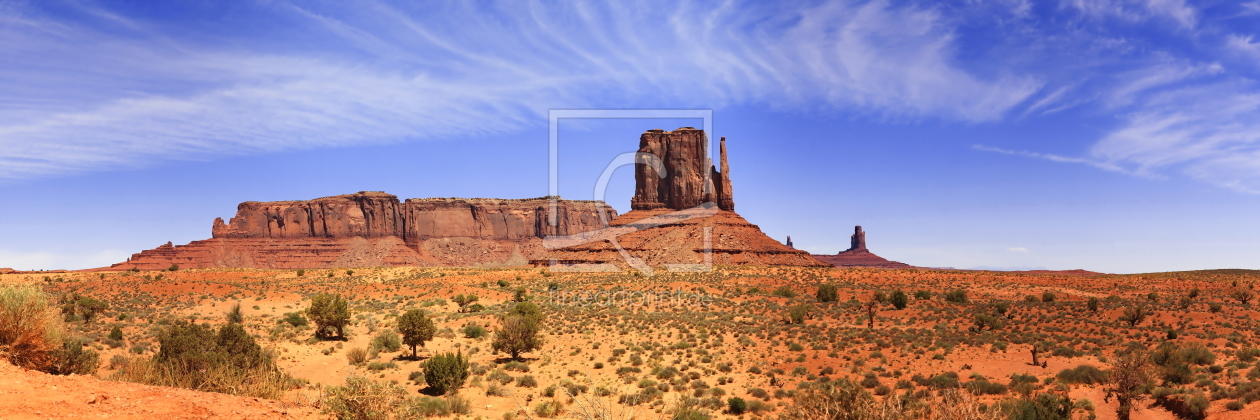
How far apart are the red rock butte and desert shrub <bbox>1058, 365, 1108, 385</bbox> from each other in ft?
177

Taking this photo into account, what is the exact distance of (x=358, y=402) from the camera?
1049cm

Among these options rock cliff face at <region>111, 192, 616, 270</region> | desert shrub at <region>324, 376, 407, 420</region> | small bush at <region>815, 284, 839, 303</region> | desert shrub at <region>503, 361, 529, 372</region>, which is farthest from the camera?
rock cliff face at <region>111, 192, 616, 270</region>

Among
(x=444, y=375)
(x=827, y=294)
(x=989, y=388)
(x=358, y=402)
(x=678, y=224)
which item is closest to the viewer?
(x=358, y=402)

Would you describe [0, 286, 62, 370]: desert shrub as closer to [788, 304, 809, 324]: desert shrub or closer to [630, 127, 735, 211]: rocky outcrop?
[788, 304, 809, 324]: desert shrub

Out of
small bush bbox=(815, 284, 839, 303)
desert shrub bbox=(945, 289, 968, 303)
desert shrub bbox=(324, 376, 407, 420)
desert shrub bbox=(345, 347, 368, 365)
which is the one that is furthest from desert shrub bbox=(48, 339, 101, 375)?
desert shrub bbox=(945, 289, 968, 303)

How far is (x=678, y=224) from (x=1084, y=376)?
69999mm

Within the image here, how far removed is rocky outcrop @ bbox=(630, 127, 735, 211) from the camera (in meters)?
106

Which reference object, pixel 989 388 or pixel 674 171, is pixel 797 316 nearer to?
pixel 989 388

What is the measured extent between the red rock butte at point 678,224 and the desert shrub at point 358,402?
205ft

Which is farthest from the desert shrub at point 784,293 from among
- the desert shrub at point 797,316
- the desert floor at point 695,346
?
the desert shrub at point 797,316

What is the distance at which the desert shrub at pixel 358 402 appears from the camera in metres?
10.4

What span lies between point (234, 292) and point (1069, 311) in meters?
50.6

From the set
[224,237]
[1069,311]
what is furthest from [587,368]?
[224,237]

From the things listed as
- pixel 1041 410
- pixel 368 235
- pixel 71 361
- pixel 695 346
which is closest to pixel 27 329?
pixel 71 361
